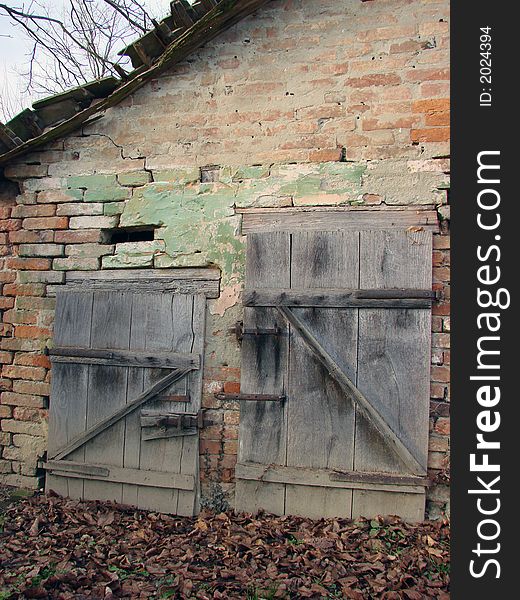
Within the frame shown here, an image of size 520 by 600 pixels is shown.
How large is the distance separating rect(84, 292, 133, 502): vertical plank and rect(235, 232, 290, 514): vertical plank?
948 millimetres

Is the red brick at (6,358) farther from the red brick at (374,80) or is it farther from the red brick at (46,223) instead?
the red brick at (374,80)

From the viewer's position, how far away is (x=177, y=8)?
390 centimetres

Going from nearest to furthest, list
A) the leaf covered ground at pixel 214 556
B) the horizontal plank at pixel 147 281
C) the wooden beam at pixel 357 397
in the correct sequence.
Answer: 1. the leaf covered ground at pixel 214 556
2. the wooden beam at pixel 357 397
3. the horizontal plank at pixel 147 281

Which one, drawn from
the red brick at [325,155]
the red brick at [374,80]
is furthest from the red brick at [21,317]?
the red brick at [374,80]

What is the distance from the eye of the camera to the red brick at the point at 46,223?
14.4ft

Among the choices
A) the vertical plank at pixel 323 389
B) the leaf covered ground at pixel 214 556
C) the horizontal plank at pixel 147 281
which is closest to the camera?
the leaf covered ground at pixel 214 556

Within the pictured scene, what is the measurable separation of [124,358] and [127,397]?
0.29m

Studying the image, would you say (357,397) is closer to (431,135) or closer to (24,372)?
(431,135)

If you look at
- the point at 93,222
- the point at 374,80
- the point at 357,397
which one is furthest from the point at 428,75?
the point at 93,222

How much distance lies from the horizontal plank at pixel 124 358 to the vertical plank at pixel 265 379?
45 centimetres

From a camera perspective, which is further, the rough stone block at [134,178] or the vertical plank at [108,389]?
the rough stone block at [134,178]

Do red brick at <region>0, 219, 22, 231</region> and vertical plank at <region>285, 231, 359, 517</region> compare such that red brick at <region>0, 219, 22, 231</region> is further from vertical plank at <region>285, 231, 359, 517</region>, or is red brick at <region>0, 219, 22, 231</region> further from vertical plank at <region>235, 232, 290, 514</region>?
vertical plank at <region>285, 231, 359, 517</region>

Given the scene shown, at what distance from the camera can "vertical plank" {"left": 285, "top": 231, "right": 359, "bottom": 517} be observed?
3676 millimetres

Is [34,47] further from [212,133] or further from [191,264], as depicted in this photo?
[191,264]
